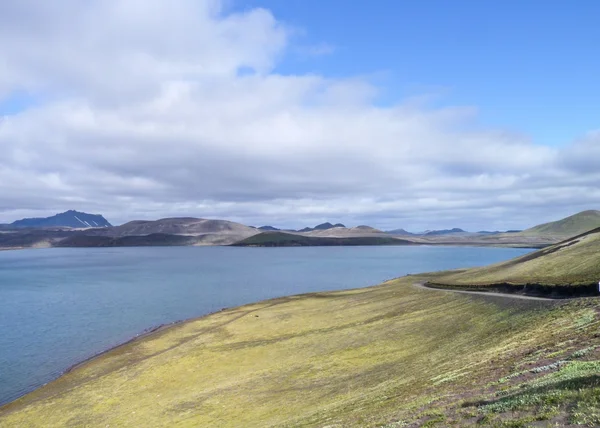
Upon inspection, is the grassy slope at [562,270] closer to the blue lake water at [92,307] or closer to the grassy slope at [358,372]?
the grassy slope at [358,372]

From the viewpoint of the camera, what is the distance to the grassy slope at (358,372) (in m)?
21.1

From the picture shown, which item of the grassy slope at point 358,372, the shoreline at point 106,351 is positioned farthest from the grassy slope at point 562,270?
the shoreline at point 106,351

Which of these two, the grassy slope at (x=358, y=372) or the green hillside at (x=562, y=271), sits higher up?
the green hillside at (x=562, y=271)

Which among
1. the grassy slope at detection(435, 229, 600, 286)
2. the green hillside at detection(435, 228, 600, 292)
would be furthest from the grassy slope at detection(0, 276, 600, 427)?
the grassy slope at detection(435, 229, 600, 286)

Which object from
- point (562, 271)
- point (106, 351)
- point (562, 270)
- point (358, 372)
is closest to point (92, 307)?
point (106, 351)

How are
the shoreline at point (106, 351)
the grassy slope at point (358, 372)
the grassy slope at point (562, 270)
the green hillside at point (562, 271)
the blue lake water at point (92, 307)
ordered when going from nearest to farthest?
1. the grassy slope at point (358, 372)
2. the shoreline at point (106, 351)
3. the green hillside at point (562, 271)
4. the grassy slope at point (562, 270)
5. the blue lake water at point (92, 307)

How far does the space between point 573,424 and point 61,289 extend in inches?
6231

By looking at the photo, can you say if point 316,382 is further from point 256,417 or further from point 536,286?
point 536,286

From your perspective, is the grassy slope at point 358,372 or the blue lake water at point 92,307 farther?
the blue lake water at point 92,307

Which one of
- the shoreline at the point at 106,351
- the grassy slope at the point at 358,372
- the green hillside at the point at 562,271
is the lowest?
the shoreline at the point at 106,351

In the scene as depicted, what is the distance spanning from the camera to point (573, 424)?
14914mm

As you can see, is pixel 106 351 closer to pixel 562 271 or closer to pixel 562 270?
pixel 562 271

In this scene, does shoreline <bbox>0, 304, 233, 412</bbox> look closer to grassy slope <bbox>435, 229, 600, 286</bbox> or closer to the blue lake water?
the blue lake water

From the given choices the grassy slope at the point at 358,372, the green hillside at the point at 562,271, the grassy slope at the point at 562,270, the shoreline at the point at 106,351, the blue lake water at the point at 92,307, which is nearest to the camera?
the grassy slope at the point at 358,372
